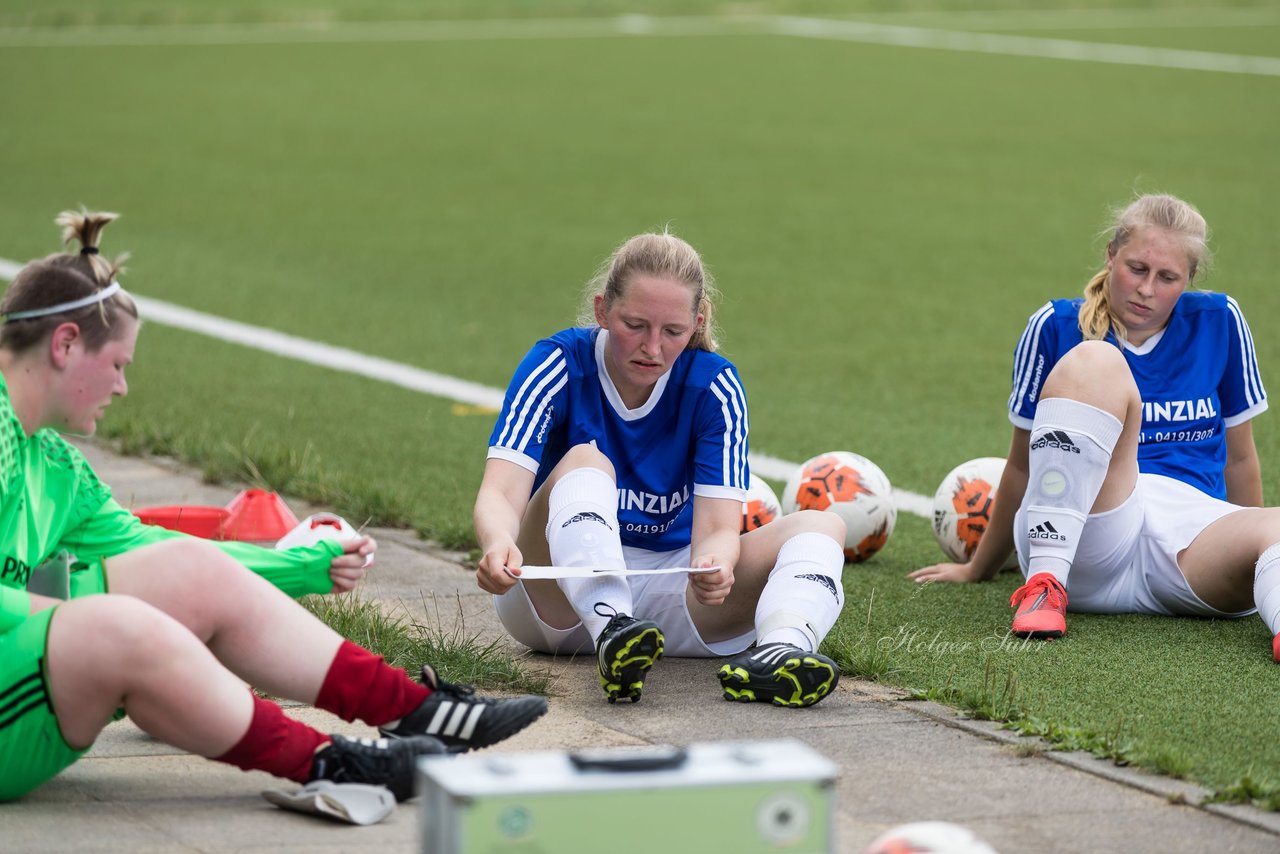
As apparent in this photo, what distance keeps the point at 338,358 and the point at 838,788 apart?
6.99 m

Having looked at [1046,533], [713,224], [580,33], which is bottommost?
[1046,533]

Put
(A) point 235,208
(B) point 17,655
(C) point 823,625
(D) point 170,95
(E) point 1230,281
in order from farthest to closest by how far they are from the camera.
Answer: (D) point 170,95
(A) point 235,208
(E) point 1230,281
(C) point 823,625
(B) point 17,655

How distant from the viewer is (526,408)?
203 inches

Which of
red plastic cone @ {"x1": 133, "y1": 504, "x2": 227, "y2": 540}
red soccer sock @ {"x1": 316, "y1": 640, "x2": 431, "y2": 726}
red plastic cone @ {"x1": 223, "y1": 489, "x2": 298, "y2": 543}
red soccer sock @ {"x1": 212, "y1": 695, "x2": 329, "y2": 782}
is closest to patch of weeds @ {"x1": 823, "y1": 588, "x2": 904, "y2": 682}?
red soccer sock @ {"x1": 316, "y1": 640, "x2": 431, "y2": 726}

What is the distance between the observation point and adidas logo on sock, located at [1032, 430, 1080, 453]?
18.2 ft

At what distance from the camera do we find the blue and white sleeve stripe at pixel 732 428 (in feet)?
16.9

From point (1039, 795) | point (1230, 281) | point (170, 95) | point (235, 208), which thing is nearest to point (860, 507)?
point (1039, 795)

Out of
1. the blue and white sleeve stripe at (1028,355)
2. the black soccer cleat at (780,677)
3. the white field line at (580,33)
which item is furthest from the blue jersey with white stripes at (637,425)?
the white field line at (580,33)

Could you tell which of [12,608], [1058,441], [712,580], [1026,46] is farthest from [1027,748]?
[1026,46]

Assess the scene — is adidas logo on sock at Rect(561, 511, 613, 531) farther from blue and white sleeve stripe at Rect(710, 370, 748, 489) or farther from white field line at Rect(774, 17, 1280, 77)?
white field line at Rect(774, 17, 1280, 77)

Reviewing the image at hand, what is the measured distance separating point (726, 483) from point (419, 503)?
2.45 m

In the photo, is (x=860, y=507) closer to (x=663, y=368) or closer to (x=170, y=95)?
(x=663, y=368)

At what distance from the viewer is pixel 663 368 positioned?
5.05m

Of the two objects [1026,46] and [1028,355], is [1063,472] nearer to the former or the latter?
[1028,355]
